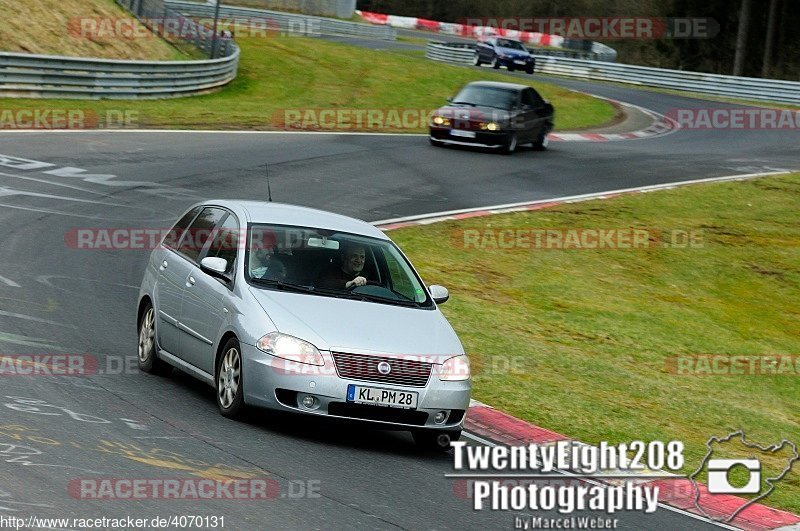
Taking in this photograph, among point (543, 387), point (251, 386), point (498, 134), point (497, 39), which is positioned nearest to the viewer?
point (251, 386)

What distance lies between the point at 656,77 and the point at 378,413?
48.8 meters

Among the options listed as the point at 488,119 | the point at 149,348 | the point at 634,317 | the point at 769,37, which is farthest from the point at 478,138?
the point at 769,37

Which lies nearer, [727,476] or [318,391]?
[318,391]

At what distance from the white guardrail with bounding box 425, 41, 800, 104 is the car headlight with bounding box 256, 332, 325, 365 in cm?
4469

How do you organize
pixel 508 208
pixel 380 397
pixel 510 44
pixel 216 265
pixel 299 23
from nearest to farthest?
pixel 380 397 < pixel 216 265 < pixel 508 208 < pixel 510 44 < pixel 299 23

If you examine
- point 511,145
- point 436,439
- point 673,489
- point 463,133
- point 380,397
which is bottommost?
point 511,145

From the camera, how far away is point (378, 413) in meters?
9.02

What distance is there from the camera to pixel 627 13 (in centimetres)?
9081

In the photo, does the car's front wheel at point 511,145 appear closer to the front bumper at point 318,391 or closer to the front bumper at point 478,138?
the front bumper at point 478,138

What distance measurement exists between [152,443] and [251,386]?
3.15 feet

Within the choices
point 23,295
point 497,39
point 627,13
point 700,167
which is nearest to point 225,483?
point 23,295

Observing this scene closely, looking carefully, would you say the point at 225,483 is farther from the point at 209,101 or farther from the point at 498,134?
the point at 209,101

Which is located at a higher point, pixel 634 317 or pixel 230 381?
pixel 230 381

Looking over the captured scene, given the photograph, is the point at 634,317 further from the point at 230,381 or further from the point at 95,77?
the point at 95,77
